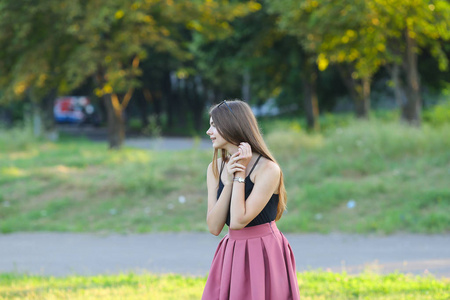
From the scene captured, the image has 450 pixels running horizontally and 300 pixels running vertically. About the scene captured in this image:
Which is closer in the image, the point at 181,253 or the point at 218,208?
the point at 218,208

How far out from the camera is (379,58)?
18719 millimetres

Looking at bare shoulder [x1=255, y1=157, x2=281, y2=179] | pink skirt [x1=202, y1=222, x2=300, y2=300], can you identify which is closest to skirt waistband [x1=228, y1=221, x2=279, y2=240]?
pink skirt [x1=202, y1=222, x2=300, y2=300]

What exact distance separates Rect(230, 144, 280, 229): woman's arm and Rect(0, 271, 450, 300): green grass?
2.20 m

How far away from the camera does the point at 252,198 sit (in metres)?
3.25

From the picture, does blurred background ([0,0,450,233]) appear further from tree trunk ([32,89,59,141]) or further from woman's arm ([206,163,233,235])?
woman's arm ([206,163,233,235])

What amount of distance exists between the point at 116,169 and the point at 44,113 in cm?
1784

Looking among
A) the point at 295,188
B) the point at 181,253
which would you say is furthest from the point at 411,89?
the point at 181,253

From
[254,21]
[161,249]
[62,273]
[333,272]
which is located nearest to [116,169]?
[161,249]

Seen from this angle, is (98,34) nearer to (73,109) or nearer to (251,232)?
(251,232)

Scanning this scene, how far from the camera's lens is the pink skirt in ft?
10.9

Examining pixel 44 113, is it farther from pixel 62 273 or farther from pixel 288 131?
pixel 62 273

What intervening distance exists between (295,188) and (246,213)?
7553 millimetres

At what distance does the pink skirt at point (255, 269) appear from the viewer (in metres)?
3.32

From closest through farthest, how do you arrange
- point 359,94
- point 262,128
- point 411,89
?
point 262,128
point 411,89
point 359,94
